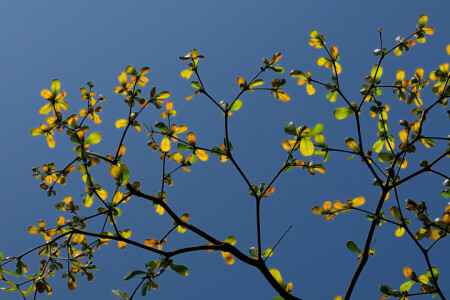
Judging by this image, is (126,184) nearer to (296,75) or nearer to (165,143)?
(165,143)

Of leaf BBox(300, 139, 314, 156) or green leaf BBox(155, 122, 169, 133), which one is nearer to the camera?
leaf BBox(300, 139, 314, 156)

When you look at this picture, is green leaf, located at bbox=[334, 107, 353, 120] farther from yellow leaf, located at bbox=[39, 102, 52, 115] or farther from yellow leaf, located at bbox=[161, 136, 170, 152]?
yellow leaf, located at bbox=[39, 102, 52, 115]

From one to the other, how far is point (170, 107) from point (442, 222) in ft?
4.97

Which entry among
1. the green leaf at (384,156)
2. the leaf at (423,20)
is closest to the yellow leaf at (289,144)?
the green leaf at (384,156)

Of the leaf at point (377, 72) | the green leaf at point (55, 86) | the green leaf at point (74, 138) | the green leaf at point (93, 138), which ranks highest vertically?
the leaf at point (377, 72)

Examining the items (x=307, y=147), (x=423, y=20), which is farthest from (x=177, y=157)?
(x=423, y=20)

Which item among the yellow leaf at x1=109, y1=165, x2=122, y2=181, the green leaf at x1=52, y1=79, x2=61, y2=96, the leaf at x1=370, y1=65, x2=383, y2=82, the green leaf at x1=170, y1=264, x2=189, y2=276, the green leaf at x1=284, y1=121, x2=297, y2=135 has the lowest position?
the green leaf at x1=170, y1=264, x2=189, y2=276

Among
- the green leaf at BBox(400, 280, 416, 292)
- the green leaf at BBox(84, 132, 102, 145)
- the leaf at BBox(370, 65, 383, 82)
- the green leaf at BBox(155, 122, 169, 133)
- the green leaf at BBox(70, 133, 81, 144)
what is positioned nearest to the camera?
the green leaf at BBox(70, 133, 81, 144)

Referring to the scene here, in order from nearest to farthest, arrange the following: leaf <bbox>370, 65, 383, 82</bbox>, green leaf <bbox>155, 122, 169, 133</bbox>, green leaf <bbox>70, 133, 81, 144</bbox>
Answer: green leaf <bbox>70, 133, 81, 144</bbox> < green leaf <bbox>155, 122, 169, 133</bbox> < leaf <bbox>370, 65, 383, 82</bbox>

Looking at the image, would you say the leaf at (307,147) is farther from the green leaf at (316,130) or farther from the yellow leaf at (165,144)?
the yellow leaf at (165,144)

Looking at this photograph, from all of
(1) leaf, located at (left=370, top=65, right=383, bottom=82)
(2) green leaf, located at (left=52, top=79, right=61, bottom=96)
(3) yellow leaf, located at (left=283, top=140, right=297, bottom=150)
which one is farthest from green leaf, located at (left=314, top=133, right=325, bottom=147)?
(2) green leaf, located at (left=52, top=79, right=61, bottom=96)

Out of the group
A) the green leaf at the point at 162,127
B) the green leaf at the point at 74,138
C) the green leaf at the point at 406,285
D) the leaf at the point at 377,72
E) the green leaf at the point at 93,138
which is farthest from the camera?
the leaf at the point at 377,72

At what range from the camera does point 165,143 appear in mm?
2016

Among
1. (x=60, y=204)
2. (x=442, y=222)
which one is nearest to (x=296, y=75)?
(x=442, y=222)
